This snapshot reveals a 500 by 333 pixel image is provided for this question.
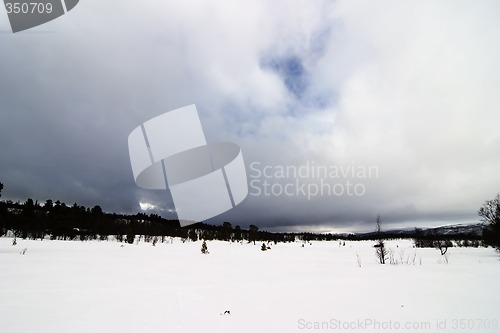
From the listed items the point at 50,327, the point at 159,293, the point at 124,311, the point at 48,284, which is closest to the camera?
the point at 50,327

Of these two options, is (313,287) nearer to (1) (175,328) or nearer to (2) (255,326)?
(2) (255,326)

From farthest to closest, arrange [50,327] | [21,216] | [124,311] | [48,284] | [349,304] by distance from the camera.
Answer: [21,216] → [48,284] → [349,304] → [124,311] → [50,327]

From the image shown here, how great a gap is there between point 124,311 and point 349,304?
5.47 metres

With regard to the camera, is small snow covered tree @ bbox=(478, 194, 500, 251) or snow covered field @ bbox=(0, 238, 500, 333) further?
small snow covered tree @ bbox=(478, 194, 500, 251)

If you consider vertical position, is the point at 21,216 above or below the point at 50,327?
above

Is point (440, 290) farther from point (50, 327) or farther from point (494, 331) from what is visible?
point (50, 327)

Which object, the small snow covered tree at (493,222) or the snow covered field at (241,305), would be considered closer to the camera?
the snow covered field at (241,305)

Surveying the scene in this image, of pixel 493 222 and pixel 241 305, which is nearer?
pixel 241 305

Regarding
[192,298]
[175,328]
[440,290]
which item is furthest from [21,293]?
[440,290]

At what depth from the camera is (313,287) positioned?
9.13 metres

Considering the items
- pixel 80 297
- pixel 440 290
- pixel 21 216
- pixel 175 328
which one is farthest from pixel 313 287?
pixel 21 216

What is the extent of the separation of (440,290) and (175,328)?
Answer: 8513 mm

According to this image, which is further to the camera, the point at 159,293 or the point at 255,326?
the point at 159,293

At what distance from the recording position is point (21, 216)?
5834 cm
